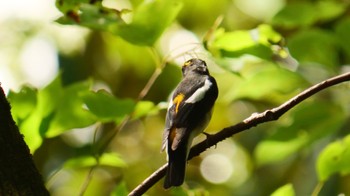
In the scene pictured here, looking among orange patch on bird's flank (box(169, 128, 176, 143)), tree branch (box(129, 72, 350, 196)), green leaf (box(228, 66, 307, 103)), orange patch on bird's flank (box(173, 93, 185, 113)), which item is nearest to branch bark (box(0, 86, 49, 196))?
tree branch (box(129, 72, 350, 196))

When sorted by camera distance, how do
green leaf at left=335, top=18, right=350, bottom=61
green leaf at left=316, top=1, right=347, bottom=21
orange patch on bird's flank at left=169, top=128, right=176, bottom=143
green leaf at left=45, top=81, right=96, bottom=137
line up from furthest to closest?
green leaf at left=316, top=1, right=347, bottom=21
green leaf at left=335, top=18, right=350, bottom=61
orange patch on bird's flank at left=169, top=128, right=176, bottom=143
green leaf at left=45, top=81, right=96, bottom=137

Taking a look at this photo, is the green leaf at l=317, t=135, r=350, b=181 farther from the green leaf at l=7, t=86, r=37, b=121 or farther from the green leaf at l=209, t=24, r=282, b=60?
the green leaf at l=7, t=86, r=37, b=121

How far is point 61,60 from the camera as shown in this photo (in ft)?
16.2

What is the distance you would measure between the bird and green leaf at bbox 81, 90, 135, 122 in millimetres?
237

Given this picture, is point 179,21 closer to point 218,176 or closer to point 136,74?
point 136,74

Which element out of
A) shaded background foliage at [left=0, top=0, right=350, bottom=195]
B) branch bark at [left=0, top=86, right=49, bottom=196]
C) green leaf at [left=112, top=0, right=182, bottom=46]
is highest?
branch bark at [left=0, top=86, right=49, bottom=196]

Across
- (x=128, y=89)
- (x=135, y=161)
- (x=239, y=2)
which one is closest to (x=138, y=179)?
(x=135, y=161)

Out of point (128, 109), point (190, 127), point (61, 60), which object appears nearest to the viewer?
point (128, 109)

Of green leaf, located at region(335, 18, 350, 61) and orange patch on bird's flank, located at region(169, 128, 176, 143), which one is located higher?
green leaf, located at region(335, 18, 350, 61)

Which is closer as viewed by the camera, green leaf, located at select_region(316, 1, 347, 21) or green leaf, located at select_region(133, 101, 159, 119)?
green leaf, located at select_region(133, 101, 159, 119)

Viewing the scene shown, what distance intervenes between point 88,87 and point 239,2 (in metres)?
2.90

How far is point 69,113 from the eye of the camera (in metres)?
2.30

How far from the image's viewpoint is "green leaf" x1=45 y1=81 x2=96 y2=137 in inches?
→ 90.5

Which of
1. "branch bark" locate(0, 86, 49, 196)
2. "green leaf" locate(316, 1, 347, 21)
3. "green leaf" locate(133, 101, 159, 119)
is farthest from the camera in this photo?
"green leaf" locate(316, 1, 347, 21)
